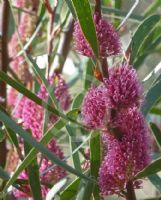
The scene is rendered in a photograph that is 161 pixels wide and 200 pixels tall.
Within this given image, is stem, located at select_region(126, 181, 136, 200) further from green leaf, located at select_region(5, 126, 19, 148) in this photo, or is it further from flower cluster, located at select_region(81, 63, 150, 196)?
green leaf, located at select_region(5, 126, 19, 148)

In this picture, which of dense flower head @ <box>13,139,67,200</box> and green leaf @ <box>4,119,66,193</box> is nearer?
green leaf @ <box>4,119,66,193</box>

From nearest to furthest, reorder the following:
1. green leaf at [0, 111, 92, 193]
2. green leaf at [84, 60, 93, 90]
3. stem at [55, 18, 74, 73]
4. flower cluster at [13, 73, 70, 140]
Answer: green leaf at [0, 111, 92, 193] < flower cluster at [13, 73, 70, 140] < green leaf at [84, 60, 93, 90] < stem at [55, 18, 74, 73]

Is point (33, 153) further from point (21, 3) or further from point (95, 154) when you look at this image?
point (21, 3)

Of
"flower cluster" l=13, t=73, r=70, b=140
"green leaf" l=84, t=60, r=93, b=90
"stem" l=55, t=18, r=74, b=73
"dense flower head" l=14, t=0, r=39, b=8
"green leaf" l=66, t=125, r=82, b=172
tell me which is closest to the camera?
"green leaf" l=66, t=125, r=82, b=172

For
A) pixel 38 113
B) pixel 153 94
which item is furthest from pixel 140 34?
pixel 38 113

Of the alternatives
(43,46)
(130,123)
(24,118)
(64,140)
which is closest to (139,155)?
(130,123)

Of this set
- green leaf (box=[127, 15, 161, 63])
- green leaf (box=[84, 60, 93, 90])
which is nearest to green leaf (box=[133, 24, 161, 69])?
green leaf (box=[84, 60, 93, 90])

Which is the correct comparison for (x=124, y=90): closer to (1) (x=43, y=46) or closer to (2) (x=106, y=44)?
(2) (x=106, y=44)
